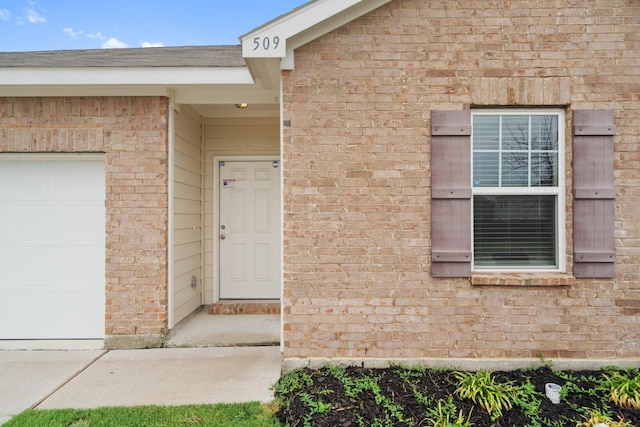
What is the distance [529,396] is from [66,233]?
16.6 ft

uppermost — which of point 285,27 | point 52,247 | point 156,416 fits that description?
point 285,27

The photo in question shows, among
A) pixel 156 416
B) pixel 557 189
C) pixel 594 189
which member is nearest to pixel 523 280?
pixel 557 189

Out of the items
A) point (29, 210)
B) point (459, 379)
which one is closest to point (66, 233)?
point (29, 210)

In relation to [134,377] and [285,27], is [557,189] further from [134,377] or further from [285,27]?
[134,377]

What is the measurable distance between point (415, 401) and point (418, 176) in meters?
1.98

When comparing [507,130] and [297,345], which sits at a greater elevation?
[507,130]

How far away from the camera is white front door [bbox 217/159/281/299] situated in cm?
573

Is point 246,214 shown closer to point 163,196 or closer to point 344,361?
point 163,196

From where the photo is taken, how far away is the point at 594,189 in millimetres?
3588

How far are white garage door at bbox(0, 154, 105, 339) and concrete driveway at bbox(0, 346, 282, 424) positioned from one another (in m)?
0.37

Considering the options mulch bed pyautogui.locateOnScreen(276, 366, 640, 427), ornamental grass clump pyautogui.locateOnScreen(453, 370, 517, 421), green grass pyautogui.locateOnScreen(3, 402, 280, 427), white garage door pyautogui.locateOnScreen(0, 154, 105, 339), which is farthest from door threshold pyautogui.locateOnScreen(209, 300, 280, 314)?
ornamental grass clump pyautogui.locateOnScreen(453, 370, 517, 421)

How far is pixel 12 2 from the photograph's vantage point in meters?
17.7

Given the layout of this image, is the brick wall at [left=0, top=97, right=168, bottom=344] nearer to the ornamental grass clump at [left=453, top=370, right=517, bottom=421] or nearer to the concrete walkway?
the concrete walkway

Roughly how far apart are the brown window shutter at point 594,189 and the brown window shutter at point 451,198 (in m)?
1.03
